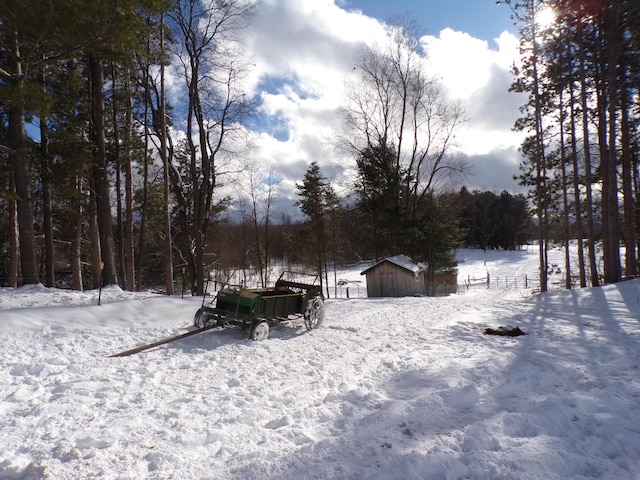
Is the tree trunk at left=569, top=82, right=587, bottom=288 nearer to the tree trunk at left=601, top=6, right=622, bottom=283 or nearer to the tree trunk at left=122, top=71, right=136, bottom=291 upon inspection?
the tree trunk at left=601, top=6, right=622, bottom=283

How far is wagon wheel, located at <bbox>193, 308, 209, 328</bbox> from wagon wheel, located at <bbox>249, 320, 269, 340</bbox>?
1138mm

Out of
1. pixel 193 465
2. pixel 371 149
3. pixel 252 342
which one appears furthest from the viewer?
pixel 371 149

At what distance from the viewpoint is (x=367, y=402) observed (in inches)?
174

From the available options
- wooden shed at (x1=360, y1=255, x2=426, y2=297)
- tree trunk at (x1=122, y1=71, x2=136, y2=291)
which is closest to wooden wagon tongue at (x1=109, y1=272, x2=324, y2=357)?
tree trunk at (x1=122, y1=71, x2=136, y2=291)

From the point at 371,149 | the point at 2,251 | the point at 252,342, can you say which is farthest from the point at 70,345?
the point at 371,149

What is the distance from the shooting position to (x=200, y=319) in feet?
25.1

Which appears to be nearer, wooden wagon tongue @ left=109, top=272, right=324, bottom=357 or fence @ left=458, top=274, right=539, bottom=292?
wooden wagon tongue @ left=109, top=272, right=324, bottom=357

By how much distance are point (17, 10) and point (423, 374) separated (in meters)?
11.5

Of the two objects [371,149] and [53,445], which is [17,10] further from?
[371,149]

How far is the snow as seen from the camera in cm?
299

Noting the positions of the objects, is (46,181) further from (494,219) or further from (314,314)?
(494,219)

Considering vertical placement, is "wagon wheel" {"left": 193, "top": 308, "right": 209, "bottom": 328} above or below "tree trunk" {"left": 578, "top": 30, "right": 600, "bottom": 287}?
below

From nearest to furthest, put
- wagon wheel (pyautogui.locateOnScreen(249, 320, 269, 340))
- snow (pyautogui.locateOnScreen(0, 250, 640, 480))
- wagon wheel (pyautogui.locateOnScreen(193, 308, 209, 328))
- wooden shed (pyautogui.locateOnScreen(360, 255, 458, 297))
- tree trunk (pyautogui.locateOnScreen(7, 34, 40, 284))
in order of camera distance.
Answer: snow (pyautogui.locateOnScreen(0, 250, 640, 480))
wagon wheel (pyautogui.locateOnScreen(249, 320, 269, 340))
wagon wheel (pyautogui.locateOnScreen(193, 308, 209, 328))
tree trunk (pyautogui.locateOnScreen(7, 34, 40, 284))
wooden shed (pyautogui.locateOnScreen(360, 255, 458, 297))

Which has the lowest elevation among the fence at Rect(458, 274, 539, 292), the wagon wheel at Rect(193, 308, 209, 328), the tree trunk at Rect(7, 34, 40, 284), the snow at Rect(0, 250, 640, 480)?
the fence at Rect(458, 274, 539, 292)
